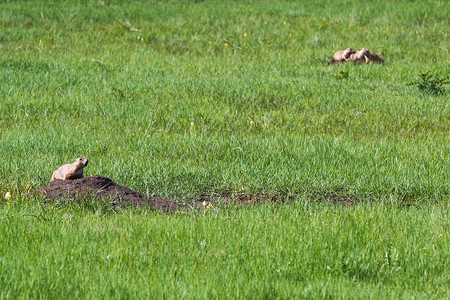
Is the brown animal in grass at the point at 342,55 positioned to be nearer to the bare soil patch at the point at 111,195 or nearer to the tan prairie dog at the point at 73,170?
the bare soil patch at the point at 111,195

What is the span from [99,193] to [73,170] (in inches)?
12.7

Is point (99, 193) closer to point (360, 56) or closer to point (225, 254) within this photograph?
point (225, 254)

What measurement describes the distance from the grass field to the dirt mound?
15 cm

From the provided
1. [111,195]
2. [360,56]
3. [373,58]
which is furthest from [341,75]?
[111,195]

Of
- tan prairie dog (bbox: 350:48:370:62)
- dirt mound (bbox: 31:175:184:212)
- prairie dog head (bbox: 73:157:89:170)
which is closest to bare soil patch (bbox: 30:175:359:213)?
dirt mound (bbox: 31:175:184:212)

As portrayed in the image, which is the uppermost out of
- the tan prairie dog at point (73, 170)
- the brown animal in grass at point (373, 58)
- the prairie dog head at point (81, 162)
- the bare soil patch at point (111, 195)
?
the prairie dog head at point (81, 162)

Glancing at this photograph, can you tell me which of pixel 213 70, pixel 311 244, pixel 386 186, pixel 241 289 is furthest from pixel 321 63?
pixel 241 289

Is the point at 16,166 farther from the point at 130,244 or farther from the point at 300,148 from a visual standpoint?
the point at 300,148

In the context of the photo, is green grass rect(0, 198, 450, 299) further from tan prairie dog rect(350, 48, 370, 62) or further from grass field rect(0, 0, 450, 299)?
tan prairie dog rect(350, 48, 370, 62)

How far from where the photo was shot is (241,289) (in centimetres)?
331

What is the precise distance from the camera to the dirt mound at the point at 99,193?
486 centimetres

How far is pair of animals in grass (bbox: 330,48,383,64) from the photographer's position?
440 inches

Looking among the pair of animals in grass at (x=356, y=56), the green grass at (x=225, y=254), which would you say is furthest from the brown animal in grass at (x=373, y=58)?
the green grass at (x=225, y=254)

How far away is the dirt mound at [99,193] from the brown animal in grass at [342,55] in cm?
710
